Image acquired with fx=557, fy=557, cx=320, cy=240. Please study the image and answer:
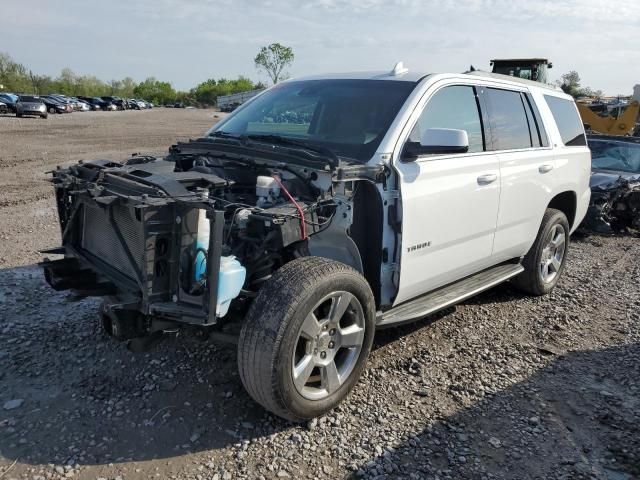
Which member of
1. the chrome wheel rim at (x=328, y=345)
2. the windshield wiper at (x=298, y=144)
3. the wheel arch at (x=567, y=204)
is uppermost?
the windshield wiper at (x=298, y=144)

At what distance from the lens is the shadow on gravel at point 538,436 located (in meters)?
3.01

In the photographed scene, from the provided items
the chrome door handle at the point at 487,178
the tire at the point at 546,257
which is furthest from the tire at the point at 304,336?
the tire at the point at 546,257

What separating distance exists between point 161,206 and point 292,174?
3.40 ft

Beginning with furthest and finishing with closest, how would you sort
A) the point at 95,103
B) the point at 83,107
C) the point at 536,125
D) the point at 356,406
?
the point at 95,103, the point at 83,107, the point at 536,125, the point at 356,406

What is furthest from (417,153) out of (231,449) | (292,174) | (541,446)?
(231,449)

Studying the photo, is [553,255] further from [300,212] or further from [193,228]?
[193,228]

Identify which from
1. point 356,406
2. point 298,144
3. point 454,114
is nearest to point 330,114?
point 298,144

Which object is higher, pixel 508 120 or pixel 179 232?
pixel 508 120

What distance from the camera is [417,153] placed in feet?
12.1

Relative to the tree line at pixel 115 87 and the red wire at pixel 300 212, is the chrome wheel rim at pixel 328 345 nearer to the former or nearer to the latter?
the red wire at pixel 300 212

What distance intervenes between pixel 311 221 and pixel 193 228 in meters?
0.76

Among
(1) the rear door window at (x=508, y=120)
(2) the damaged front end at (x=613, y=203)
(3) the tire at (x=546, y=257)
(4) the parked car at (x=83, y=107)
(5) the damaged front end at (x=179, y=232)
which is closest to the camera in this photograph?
(5) the damaged front end at (x=179, y=232)

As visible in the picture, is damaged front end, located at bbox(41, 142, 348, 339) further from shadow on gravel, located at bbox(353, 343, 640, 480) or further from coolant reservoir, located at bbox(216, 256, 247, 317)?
shadow on gravel, located at bbox(353, 343, 640, 480)

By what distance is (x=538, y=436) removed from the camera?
131 inches
